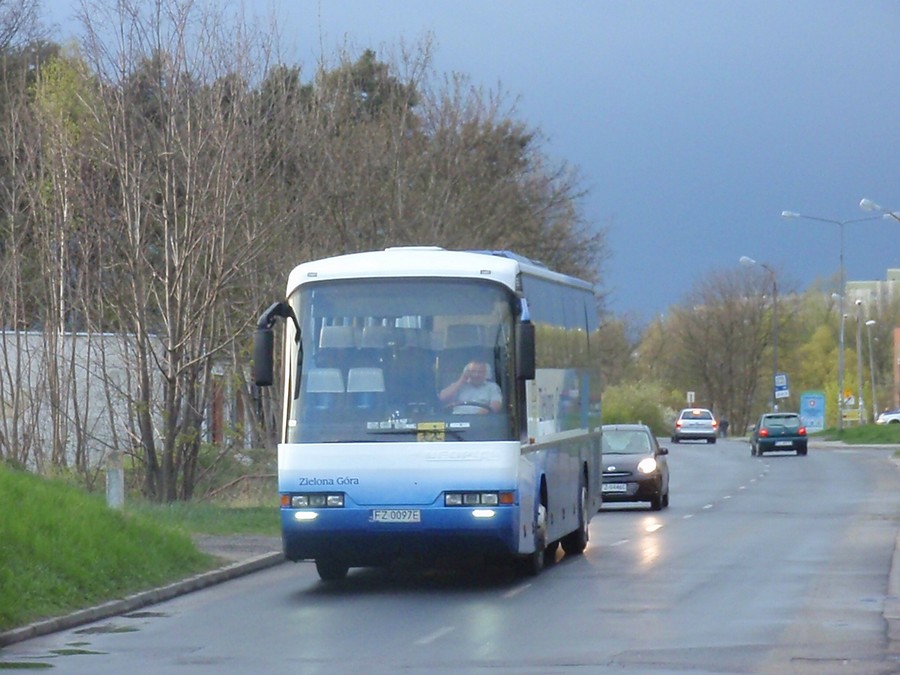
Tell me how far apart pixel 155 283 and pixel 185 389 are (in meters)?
1.69

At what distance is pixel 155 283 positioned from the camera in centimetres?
2528

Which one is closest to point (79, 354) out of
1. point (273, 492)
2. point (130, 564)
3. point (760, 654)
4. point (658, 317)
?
point (273, 492)

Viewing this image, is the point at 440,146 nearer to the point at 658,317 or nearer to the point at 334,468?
the point at 334,468

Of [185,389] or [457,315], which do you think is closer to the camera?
[457,315]

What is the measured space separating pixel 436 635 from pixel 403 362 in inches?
152

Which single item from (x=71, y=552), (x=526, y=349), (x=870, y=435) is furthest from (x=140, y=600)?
(x=870, y=435)

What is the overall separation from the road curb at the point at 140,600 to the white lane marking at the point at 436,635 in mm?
3058

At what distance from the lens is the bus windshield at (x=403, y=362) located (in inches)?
620

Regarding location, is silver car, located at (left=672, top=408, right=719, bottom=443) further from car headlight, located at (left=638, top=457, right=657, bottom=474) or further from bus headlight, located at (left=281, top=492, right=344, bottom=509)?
bus headlight, located at (left=281, top=492, right=344, bottom=509)

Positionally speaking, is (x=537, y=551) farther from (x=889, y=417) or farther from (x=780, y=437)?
(x=889, y=417)

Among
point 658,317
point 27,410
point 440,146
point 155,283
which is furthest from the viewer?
point 658,317

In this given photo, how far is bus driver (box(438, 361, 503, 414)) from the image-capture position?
1577cm

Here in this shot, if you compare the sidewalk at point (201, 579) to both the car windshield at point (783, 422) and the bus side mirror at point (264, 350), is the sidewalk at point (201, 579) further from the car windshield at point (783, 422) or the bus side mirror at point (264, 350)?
the car windshield at point (783, 422)

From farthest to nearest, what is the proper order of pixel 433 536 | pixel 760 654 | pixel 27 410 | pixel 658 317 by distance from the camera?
pixel 658 317 → pixel 27 410 → pixel 433 536 → pixel 760 654
